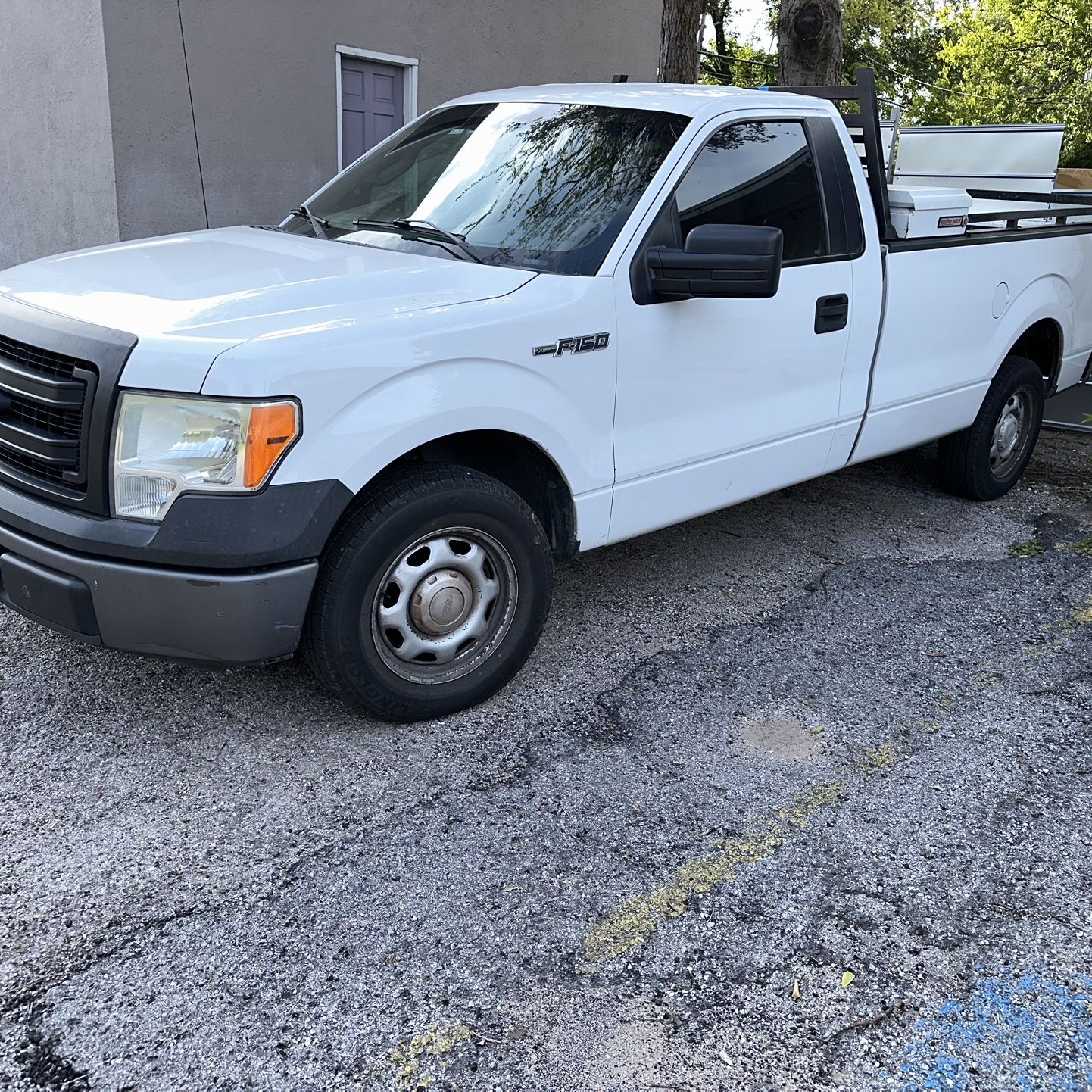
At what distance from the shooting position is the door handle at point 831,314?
448 centimetres

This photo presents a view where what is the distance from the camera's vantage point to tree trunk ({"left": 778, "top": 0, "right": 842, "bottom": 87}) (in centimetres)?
866

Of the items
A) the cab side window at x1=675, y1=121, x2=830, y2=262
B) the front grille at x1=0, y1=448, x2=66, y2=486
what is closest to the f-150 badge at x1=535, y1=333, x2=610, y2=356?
the cab side window at x1=675, y1=121, x2=830, y2=262

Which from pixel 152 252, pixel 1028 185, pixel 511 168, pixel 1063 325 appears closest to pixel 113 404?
pixel 152 252

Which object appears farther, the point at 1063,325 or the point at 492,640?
the point at 1063,325

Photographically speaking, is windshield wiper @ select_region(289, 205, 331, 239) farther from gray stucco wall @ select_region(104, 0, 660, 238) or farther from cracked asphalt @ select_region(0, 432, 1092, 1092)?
gray stucco wall @ select_region(104, 0, 660, 238)

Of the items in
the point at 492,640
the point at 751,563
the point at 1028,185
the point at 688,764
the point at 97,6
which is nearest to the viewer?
the point at 688,764

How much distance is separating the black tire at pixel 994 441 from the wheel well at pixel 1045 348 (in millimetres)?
113

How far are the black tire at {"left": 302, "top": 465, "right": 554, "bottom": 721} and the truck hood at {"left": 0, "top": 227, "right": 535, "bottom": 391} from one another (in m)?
0.54

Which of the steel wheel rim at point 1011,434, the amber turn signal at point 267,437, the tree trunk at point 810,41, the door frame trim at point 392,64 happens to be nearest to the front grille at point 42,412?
the amber turn signal at point 267,437

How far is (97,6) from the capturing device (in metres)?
8.08

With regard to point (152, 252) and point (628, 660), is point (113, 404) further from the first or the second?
point (628, 660)

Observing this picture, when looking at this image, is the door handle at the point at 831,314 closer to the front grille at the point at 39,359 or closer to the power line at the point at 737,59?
the front grille at the point at 39,359

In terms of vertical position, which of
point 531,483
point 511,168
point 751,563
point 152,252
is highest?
point 511,168

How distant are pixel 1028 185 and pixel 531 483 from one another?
4857 mm
